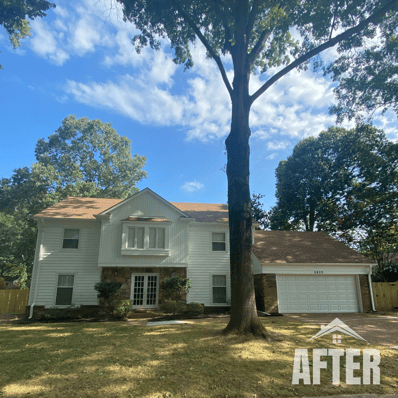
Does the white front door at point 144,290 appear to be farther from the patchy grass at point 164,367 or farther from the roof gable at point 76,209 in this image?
the patchy grass at point 164,367

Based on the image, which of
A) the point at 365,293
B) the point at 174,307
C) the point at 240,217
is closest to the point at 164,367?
the point at 240,217

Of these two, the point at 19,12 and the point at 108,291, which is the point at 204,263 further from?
the point at 19,12

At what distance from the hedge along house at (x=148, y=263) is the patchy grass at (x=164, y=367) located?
738 cm

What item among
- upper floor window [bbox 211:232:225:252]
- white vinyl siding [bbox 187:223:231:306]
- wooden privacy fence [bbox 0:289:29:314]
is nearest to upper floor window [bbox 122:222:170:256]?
white vinyl siding [bbox 187:223:231:306]

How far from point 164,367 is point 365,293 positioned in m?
15.3

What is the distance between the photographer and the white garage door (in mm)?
15867

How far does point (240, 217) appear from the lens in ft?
28.9

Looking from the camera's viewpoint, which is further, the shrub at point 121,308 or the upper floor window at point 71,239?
the upper floor window at point 71,239

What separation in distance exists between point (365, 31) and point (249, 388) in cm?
1440

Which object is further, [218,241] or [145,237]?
[218,241]

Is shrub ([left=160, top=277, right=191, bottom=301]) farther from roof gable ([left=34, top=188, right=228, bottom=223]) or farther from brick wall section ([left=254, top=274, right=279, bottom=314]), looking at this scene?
brick wall section ([left=254, top=274, right=279, bottom=314])

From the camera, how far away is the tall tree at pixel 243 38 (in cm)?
852

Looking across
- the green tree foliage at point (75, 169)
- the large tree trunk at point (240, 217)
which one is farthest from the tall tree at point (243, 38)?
the green tree foliage at point (75, 169)

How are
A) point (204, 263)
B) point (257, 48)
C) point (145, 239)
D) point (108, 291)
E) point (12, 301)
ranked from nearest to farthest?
point (257, 48), point (108, 291), point (145, 239), point (204, 263), point (12, 301)
